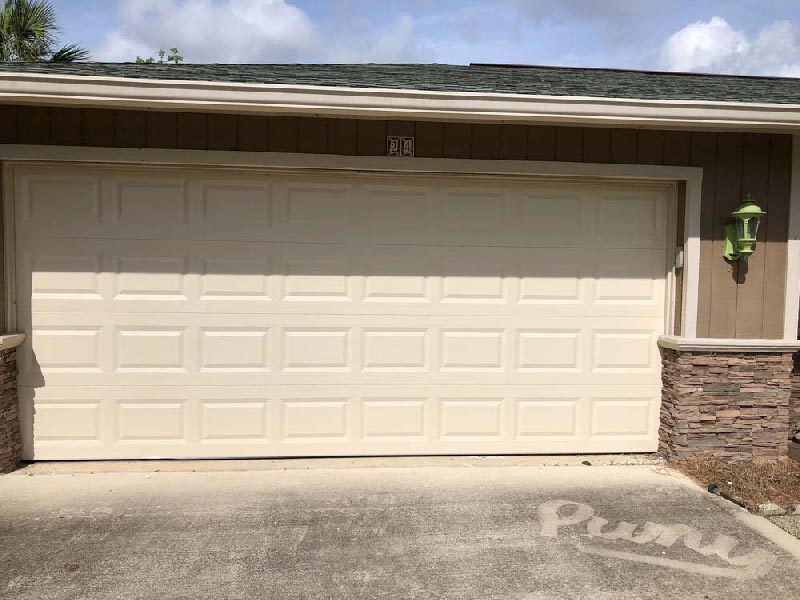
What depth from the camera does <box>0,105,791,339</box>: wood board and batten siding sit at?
14.4 feet

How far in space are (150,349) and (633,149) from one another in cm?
429

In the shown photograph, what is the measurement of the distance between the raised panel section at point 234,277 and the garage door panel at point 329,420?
30.9 inches

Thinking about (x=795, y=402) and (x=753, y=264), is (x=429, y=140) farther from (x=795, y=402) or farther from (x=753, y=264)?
(x=795, y=402)

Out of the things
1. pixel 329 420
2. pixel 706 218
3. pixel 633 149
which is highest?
pixel 633 149

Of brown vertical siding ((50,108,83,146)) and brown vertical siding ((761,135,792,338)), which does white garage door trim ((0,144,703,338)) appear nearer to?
brown vertical siding ((50,108,83,146))

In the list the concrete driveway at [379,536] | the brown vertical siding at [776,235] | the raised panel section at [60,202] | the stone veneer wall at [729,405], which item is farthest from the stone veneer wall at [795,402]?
the raised panel section at [60,202]

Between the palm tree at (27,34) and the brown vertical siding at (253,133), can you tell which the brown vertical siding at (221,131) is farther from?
the palm tree at (27,34)

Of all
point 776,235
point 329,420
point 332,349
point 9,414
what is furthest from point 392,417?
point 776,235

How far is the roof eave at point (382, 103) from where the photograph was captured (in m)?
3.90

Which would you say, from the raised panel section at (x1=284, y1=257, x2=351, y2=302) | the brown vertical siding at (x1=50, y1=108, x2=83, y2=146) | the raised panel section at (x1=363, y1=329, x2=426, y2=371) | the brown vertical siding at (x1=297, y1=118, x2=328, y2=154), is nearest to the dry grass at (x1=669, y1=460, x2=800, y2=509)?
the raised panel section at (x1=363, y1=329, x2=426, y2=371)

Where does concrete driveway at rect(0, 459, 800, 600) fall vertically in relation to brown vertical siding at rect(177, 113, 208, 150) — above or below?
below

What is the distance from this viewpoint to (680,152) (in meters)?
4.68

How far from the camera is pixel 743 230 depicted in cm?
455

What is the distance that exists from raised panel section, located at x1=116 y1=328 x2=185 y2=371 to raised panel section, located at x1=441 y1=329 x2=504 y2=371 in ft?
7.18
